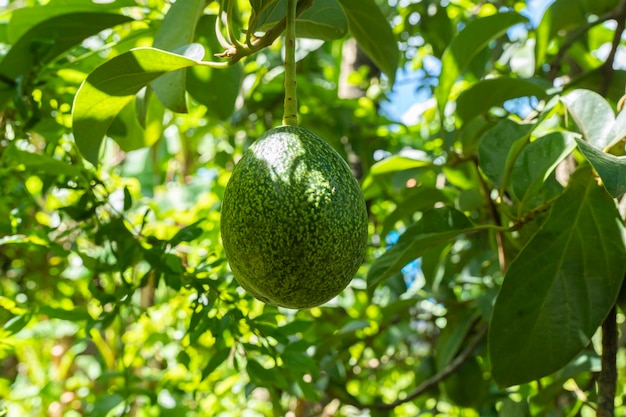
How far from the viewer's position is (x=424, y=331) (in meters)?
2.12

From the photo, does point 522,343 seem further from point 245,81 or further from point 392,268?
point 245,81

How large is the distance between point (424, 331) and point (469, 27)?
3.66 ft

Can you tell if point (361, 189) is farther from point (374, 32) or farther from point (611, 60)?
point (611, 60)

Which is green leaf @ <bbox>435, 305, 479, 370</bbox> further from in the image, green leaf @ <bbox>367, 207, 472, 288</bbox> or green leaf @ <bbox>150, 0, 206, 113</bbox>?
green leaf @ <bbox>150, 0, 206, 113</bbox>

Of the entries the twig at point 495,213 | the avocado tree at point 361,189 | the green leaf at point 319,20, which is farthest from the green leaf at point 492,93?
the green leaf at point 319,20

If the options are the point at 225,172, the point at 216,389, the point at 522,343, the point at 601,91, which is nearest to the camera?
the point at 522,343

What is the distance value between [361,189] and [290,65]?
185mm

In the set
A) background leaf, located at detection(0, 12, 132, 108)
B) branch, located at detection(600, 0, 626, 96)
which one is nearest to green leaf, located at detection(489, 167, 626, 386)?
branch, located at detection(600, 0, 626, 96)

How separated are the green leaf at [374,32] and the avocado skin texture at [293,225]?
1.36 ft

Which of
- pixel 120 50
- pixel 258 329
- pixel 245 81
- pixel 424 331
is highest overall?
pixel 120 50

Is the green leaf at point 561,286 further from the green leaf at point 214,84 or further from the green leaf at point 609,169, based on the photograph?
the green leaf at point 214,84

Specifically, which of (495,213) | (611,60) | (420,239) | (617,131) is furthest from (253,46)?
(611,60)

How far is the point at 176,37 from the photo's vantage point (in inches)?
36.2

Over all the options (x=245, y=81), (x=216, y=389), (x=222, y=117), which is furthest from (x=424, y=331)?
(x=222, y=117)
